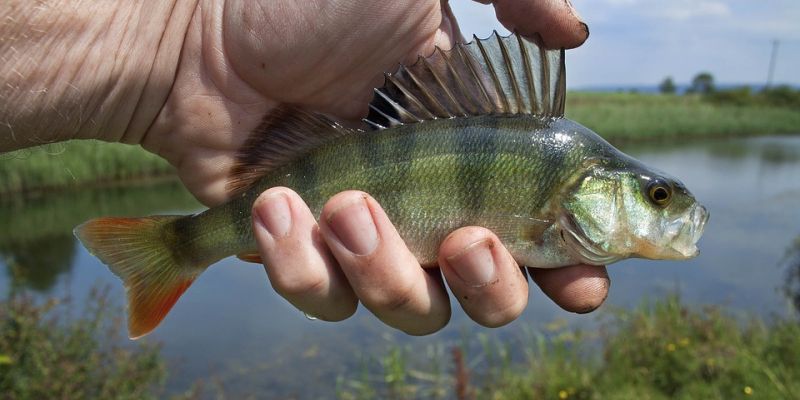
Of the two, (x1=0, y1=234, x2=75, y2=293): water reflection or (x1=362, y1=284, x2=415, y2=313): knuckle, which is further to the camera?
(x1=0, y1=234, x2=75, y2=293): water reflection

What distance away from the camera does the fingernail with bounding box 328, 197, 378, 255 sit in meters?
2.18

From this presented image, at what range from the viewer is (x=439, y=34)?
3.01 meters

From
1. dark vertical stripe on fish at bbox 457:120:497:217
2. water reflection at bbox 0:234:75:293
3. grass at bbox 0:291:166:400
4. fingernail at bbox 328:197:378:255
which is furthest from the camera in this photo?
water reflection at bbox 0:234:75:293

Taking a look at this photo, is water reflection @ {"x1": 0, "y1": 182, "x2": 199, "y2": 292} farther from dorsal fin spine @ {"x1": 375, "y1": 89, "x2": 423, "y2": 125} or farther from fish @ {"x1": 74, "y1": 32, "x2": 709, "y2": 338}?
dorsal fin spine @ {"x1": 375, "y1": 89, "x2": 423, "y2": 125}

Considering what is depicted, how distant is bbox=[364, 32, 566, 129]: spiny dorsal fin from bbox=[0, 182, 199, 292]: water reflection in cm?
1139

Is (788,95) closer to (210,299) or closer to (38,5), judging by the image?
(210,299)

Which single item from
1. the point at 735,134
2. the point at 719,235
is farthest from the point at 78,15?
the point at 735,134

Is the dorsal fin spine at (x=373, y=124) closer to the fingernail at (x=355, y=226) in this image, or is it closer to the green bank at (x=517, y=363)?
the fingernail at (x=355, y=226)

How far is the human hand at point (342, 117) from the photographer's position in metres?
2.26

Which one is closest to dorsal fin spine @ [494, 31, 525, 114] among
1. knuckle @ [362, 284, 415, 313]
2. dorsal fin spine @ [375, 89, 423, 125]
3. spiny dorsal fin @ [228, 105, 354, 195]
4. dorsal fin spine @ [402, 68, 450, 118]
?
dorsal fin spine @ [402, 68, 450, 118]

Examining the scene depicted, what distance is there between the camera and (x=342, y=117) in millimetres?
3010

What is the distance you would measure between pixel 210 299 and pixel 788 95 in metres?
61.9

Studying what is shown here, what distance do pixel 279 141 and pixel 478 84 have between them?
0.85 m

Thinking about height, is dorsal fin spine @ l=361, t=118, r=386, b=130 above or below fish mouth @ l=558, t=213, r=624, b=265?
above
